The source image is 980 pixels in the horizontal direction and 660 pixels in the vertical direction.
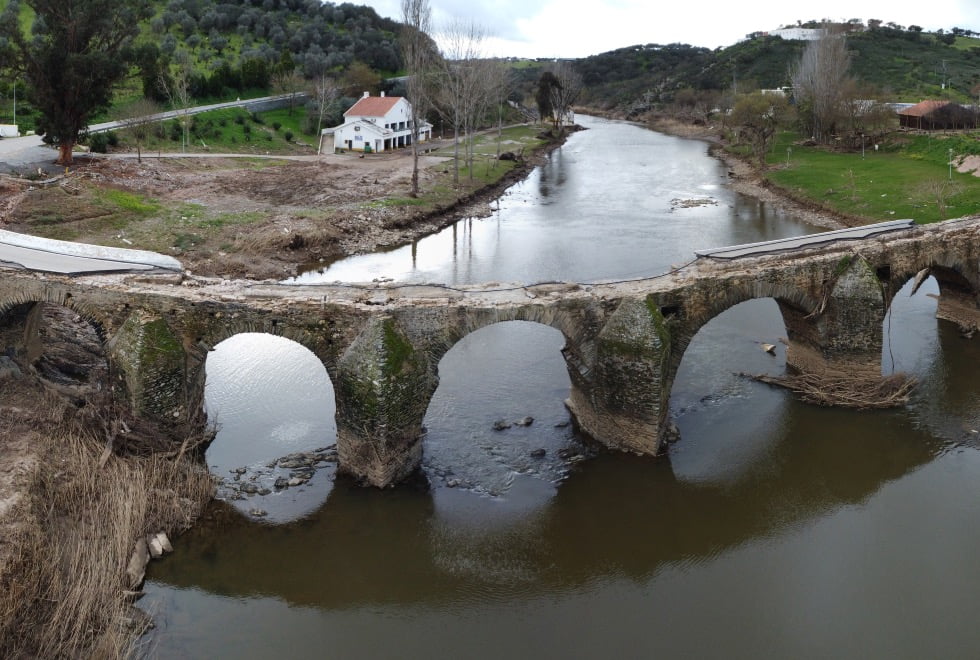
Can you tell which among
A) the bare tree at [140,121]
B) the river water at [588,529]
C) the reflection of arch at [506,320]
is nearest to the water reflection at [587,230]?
the river water at [588,529]

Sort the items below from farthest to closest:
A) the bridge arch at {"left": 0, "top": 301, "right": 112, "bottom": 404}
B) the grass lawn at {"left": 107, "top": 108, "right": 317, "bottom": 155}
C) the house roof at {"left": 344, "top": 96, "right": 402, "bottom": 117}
A: the house roof at {"left": 344, "top": 96, "right": 402, "bottom": 117} → the grass lawn at {"left": 107, "top": 108, "right": 317, "bottom": 155} → the bridge arch at {"left": 0, "top": 301, "right": 112, "bottom": 404}

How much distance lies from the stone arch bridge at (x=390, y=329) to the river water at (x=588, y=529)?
105 centimetres

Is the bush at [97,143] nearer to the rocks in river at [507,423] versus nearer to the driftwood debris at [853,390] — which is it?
the rocks in river at [507,423]

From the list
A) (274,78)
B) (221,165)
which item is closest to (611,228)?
(221,165)

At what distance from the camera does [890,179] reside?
3906 centimetres

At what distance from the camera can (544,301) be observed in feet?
48.4

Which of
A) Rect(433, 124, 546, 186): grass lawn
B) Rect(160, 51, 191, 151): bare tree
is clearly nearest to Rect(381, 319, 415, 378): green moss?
Rect(433, 124, 546, 186): grass lawn

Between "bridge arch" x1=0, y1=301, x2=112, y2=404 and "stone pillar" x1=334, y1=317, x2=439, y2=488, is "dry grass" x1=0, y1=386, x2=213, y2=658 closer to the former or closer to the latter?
"bridge arch" x1=0, y1=301, x2=112, y2=404

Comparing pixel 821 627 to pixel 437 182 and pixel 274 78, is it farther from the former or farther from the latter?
pixel 274 78

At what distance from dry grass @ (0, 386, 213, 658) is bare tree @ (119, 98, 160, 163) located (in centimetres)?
2979

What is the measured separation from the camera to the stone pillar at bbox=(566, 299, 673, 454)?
1451cm

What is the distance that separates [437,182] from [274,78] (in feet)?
87.1

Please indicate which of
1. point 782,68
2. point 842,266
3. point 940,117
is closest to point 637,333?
point 842,266

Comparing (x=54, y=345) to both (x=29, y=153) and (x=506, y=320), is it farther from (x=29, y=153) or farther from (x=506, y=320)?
(x=29, y=153)
